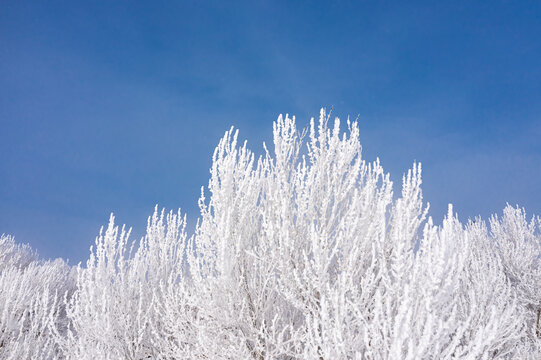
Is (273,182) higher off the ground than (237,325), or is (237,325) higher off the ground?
(273,182)

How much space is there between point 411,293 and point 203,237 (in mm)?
2944

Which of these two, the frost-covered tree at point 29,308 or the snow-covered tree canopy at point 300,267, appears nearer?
the snow-covered tree canopy at point 300,267

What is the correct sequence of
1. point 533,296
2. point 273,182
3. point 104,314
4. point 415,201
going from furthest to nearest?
point 533,296 → point 104,314 → point 273,182 → point 415,201

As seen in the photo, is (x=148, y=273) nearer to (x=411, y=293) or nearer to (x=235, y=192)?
(x=235, y=192)

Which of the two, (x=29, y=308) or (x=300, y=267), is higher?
(x=29, y=308)

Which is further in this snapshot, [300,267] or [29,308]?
[29,308]

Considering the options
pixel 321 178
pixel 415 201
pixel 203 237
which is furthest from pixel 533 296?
pixel 203 237

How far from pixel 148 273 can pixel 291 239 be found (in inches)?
195

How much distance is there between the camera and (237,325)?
180 inches

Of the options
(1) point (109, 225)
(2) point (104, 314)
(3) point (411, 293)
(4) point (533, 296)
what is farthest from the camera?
(4) point (533, 296)

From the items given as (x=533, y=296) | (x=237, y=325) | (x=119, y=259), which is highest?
(x=533, y=296)

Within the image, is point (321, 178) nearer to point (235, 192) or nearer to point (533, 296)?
point (235, 192)

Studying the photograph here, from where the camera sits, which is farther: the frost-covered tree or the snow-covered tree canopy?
the frost-covered tree

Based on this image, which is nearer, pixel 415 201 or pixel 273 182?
pixel 415 201
